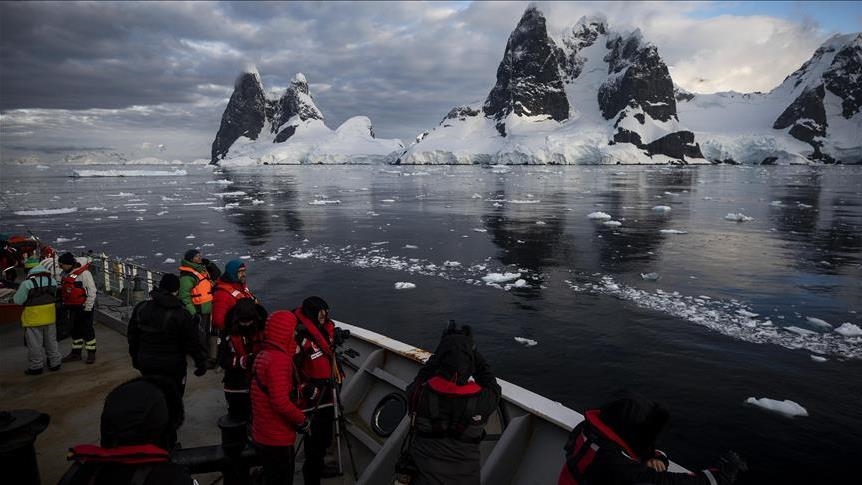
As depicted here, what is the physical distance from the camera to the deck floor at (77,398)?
5172 mm

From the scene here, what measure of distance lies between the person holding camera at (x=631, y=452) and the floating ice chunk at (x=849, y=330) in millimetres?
11651

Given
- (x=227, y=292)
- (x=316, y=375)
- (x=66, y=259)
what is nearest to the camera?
(x=316, y=375)

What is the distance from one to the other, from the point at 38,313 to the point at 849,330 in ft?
50.6

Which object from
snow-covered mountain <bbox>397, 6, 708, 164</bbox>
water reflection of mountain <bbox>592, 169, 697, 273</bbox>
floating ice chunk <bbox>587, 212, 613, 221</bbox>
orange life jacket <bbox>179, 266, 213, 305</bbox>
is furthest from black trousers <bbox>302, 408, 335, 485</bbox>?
snow-covered mountain <bbox>397, 6, 708, 164</bbox>

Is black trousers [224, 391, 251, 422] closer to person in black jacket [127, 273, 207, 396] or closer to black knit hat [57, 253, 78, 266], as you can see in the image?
person in black jacket [127, 273, 207, 396]

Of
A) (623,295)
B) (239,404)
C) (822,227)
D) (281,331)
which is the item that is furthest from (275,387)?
(822,227)

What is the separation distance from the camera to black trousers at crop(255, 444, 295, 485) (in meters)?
3.95

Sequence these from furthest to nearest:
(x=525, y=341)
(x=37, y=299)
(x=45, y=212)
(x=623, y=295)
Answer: (x=45, y=212), (x=623, y=295), (x=525, y=341), (x=37, y=299)

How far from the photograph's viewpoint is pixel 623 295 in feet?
47.7

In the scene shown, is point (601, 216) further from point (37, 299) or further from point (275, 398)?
point (275, 398)

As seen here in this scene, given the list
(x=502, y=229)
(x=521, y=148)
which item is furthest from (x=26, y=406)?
(x=521, y=148)

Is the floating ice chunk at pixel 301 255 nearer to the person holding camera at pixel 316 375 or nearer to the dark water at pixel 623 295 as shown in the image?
the dark water at pixel 623 295

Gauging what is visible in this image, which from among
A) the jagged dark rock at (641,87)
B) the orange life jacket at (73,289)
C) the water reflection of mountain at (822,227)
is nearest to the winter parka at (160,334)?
the orange life jacket at (73,289)

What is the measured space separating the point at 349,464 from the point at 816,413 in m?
7.85
